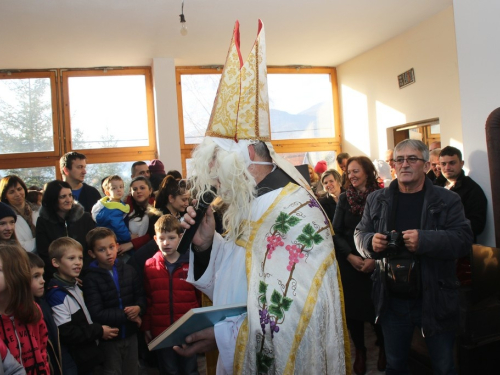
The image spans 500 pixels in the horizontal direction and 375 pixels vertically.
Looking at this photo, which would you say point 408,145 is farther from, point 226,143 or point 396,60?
point 396,60

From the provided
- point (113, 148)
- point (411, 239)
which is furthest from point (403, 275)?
point (113, 148)

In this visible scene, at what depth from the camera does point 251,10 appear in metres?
5.51

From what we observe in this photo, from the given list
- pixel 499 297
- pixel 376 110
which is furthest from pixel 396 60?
pixel 499 297

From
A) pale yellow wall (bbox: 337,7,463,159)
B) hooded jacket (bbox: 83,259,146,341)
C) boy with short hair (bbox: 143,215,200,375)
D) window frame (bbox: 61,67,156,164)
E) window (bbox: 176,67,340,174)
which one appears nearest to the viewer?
hooded jacket (bbox: 83,259,146,341)

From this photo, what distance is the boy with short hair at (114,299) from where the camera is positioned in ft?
9.17

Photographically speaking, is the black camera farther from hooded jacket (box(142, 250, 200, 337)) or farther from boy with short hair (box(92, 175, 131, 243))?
boy with short hair (box(92, 175, 131, 243))

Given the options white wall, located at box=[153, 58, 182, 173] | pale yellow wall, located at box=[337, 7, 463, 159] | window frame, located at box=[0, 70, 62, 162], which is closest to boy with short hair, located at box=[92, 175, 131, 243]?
white wall, located at box=[153, 58, 182, 173]

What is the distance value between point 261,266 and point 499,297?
77.1 inches

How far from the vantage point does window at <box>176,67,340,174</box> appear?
7773 millimetres

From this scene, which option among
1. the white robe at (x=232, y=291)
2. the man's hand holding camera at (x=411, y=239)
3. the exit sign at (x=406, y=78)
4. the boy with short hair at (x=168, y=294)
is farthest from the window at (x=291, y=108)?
the white robe at (x=232, y=291)

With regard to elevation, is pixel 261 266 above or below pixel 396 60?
below

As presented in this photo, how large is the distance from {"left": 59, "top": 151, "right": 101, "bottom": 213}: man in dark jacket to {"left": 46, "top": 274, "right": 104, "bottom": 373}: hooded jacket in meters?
1.54

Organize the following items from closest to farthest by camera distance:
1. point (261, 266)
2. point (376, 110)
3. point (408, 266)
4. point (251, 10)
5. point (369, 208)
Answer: point (261, 266) < point (408, 266) < point (369, 208) < point (251, 10) < point (376, 110)

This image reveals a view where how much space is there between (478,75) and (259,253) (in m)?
2.46
